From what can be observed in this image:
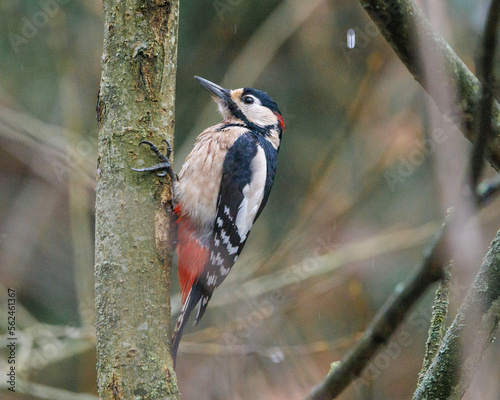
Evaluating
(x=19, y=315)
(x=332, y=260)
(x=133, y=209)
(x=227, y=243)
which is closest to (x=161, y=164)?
(x=133, y=209)

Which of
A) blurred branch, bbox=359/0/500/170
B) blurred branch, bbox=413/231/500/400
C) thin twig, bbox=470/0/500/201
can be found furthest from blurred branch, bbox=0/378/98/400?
thin twig, bbox=470/0/500/201

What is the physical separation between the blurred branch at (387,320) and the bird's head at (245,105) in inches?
78.9

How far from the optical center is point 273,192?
5375 mm

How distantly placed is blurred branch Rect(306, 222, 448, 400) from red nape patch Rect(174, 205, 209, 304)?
1.16 meters

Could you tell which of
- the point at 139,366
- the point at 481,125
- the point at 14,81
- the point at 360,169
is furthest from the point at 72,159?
the point at 481,125

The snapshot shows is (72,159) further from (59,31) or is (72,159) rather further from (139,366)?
(139,366)

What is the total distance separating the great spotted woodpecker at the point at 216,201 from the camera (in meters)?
2.64

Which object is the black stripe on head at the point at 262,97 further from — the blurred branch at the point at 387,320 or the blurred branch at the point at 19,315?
the blurred branch at the point at 19,315

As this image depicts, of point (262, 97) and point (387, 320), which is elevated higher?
point (262, 97)

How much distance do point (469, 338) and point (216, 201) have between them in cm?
165

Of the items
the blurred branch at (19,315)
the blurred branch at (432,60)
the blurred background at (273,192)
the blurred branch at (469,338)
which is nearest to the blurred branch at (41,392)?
the blurred background at (273,192)

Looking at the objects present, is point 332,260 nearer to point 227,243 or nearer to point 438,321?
point 227,243

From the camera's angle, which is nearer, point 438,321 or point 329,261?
point 438,321

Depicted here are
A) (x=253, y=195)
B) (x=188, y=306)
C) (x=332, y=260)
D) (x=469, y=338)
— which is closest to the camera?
(x=469, y=338)
